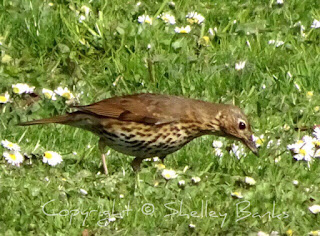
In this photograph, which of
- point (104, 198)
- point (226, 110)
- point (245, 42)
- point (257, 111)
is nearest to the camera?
point (104, 198)

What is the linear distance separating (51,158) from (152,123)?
2.43 feet

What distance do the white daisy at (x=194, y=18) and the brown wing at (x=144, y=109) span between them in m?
2.62

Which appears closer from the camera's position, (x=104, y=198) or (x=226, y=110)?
(x=104, y=198)

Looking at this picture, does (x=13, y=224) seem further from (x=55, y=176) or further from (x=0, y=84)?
(x=0, y=84)

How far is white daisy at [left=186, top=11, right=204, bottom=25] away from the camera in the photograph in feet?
32.8

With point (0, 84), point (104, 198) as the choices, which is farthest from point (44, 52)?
point (104, 198)

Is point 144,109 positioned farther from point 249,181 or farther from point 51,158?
point 249,181

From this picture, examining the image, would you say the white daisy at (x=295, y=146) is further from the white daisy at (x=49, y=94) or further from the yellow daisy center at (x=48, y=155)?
the white daisy at (x=49, y=94)

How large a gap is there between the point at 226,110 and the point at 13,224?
188 centimetres

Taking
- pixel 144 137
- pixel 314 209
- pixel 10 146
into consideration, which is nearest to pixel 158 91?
pixel 144 137

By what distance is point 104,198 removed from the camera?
694cm

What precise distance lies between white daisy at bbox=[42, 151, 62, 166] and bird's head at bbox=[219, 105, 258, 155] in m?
1.16

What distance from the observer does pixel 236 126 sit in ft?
24.5

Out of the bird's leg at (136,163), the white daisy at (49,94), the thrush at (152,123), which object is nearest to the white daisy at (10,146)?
the thrush at (152,123)
